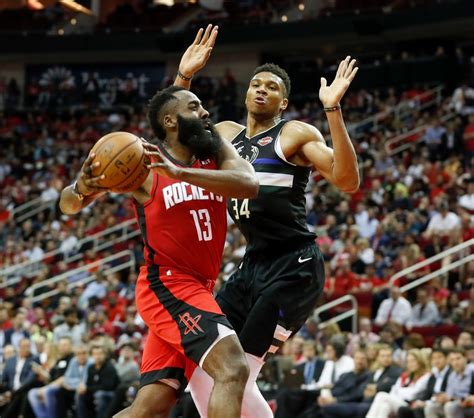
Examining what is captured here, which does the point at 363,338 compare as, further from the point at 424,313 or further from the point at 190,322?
the point at 190,322

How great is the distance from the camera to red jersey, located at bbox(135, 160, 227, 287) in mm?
5734

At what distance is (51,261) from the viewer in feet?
73.9

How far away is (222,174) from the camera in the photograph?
18.0 ft

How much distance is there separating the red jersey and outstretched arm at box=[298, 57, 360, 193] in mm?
712

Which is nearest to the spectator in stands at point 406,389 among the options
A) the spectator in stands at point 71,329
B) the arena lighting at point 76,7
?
the spectator in stands at point 71,329

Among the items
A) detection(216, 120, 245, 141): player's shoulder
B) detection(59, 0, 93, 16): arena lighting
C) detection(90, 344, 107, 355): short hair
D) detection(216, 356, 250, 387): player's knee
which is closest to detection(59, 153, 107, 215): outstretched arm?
detection(216, 356, 250, 387): player's knee

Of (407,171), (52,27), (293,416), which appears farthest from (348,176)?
(52,27)

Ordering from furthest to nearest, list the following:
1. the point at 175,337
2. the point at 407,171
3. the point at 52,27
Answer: the point at 52,27 → the point at 407,171 → the point at 175,337

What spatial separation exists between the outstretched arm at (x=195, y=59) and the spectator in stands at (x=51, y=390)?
802 centimetres

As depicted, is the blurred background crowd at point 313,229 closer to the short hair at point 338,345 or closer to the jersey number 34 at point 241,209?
the short hair at point 338,345

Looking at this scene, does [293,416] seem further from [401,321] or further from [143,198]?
[143,198]

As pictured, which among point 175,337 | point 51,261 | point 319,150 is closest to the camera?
point 175,337

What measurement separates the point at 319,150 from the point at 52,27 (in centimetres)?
2736

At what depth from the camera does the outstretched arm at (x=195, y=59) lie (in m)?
6.75
